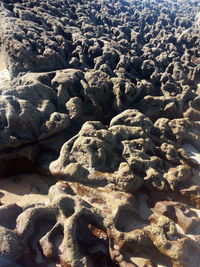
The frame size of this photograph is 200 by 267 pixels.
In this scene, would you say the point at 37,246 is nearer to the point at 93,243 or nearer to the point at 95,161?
the point at 93,243

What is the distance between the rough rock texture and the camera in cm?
583

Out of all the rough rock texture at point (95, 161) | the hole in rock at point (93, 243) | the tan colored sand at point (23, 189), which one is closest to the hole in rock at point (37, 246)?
the rough rock texture at point (95, 161)

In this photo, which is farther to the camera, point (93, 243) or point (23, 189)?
point (23, 189)

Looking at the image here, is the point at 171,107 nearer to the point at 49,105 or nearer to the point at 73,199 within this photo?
the point at 49,105

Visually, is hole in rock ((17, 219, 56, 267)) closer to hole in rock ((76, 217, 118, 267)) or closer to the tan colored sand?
hole in rock ((76, 217, 118, 267))

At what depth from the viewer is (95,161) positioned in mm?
7719

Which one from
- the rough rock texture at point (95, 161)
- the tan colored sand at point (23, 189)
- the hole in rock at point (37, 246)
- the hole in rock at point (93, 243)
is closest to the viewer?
the hole in rock at point (37, 246)

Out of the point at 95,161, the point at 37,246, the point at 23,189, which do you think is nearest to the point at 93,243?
the point at 37,246

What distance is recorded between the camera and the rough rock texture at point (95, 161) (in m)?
5.83

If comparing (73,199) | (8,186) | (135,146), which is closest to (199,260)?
(73,199)

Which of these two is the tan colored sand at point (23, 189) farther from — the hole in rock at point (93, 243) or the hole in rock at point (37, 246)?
the hole in rock at point (93, 243)

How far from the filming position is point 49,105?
954cm

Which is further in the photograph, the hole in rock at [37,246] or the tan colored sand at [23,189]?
the tan colored sand at [23,189]

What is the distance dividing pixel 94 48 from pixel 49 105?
7.70 metres
